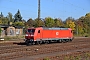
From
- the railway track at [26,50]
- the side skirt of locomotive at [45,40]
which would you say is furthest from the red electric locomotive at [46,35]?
the railway track at [26,50]

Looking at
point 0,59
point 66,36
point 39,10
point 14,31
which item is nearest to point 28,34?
point 66,36

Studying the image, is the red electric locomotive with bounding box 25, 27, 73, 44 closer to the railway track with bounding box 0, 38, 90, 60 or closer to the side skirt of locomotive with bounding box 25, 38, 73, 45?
the side skirt of locomotive with bounding box 25, 38, 73, 45

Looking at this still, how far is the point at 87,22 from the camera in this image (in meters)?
102

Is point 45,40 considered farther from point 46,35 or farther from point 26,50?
point 26,50

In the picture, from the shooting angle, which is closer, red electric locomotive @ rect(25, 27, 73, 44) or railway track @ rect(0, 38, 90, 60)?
railway track @ rect(0, 38, 90, 60)

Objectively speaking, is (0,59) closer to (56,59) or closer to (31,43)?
(56,59)

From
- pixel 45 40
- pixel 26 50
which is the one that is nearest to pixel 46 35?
pixel 45 40

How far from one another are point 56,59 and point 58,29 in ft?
73.8

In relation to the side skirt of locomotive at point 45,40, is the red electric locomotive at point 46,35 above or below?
above

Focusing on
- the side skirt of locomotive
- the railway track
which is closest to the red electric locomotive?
the side skirt of locomotive

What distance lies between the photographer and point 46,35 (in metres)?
35.0

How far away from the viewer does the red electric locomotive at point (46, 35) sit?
32688mm

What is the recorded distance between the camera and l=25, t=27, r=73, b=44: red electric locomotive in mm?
32688

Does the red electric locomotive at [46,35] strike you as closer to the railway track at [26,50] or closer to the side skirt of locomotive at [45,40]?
the side skirt of locomotive at [45,40]
